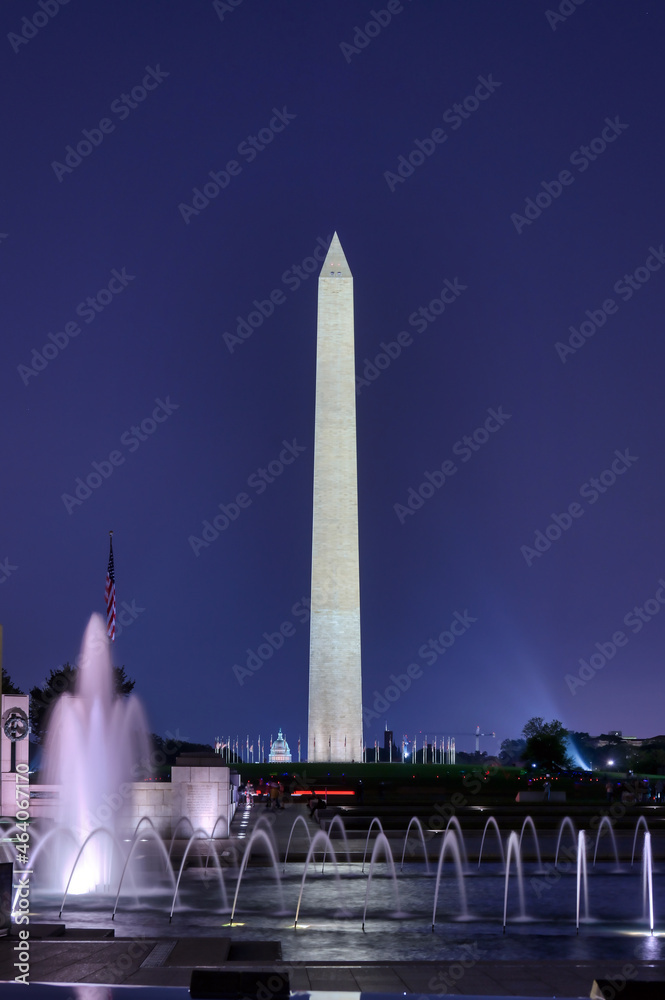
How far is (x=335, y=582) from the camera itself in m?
54.1

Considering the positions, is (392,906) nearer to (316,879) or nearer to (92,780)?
(316,879)

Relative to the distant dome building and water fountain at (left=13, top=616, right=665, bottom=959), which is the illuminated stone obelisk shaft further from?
the distant dome building

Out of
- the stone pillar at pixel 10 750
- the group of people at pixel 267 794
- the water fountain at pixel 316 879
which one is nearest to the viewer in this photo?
the water fountain at pixel 316 879

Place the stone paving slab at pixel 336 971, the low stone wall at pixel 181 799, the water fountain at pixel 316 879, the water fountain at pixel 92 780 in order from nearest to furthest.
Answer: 1. the stone paving slab at pixel 336 971
2. the water fountain at pixel 316 879
3. the water fountain at pixel 92 780
4. the low stone wall at pixel 181 799

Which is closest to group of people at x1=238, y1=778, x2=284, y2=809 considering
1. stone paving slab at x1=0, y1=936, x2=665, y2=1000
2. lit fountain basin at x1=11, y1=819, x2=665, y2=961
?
lit fountain basin at x1=11, y1=819, x2=665, y2=961

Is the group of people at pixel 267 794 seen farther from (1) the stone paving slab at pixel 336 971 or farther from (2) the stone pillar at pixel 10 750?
(1) the stone paving slab at pixel 336 971

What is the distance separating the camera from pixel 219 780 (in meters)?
25.1

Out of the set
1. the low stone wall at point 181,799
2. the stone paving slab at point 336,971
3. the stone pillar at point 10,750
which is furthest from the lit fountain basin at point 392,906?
the stone pillar at point 10,750

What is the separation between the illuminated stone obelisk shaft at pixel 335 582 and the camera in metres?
54.0

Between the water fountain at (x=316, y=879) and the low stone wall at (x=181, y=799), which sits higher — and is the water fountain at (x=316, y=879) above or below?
below

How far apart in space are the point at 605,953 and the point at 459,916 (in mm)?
2830

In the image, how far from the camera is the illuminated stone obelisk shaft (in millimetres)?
54000

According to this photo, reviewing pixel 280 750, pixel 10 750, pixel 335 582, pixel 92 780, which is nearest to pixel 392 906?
pixel 92 780

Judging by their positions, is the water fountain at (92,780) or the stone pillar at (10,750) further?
the stone pillar at (10,750)
